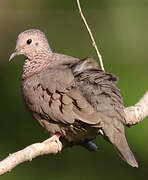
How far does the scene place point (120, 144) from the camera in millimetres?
Answer: 4746

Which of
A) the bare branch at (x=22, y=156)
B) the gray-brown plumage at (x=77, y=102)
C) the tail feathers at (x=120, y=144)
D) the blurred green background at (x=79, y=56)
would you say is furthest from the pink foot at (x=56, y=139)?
the blurred green background at (x=79, y=56)

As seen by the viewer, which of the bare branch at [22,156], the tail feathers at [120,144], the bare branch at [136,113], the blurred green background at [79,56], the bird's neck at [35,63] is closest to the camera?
the bare branch at [22,156]

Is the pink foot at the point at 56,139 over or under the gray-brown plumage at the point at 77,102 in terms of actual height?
under

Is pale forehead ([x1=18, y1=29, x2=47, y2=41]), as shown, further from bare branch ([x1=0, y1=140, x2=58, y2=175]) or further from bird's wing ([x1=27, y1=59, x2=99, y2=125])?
bare branch ([x1=0, y1=140, x2=58, y2=175])

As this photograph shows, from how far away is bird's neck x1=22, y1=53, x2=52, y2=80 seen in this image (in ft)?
18.3

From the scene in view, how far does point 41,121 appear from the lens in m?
5.29

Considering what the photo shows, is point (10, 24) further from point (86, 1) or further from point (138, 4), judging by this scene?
point (138, 4)

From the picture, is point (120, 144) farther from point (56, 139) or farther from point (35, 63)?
point (35, 63)

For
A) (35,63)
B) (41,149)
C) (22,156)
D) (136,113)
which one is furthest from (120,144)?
(35,63)

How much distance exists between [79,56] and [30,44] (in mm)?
5114

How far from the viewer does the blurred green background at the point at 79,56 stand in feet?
26.3

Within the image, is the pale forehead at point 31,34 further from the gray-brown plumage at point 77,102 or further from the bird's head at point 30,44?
the gray-brown plumage at point 77,102

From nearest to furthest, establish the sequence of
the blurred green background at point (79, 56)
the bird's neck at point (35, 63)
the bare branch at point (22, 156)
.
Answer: the bare branch at point (22, 156)
the bird's neck at point (35, 63)
the blurred green background at point (79, 56)

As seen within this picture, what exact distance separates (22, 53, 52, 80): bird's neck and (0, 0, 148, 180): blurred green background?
7.91 ft
